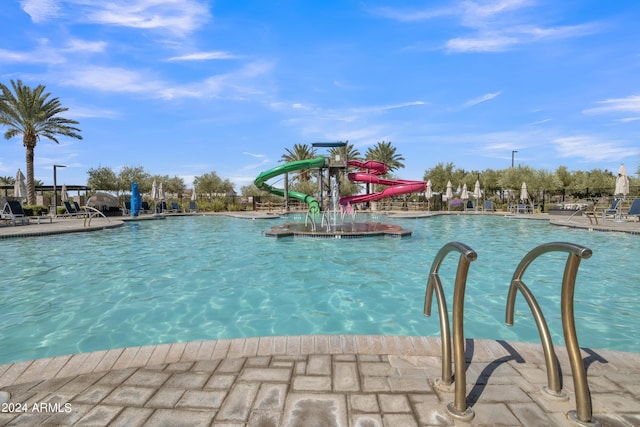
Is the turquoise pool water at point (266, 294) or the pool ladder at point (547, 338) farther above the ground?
the pool ladder at point (547, 338)

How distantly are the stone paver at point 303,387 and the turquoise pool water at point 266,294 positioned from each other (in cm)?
179

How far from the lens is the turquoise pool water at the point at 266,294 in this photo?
193 inches

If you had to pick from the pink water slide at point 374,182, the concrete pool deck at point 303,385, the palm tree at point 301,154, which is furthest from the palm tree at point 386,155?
the concrete pool deck at point 303,385

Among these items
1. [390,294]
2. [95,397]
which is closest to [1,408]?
[95,397]

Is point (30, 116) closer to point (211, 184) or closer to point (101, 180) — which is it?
point (101, 180)

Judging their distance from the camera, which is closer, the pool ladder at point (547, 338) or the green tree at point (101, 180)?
the pool ladder at point (547, 338)

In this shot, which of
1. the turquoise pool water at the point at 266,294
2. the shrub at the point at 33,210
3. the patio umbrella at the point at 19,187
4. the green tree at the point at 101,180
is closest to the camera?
the turquoise pool water at the point at 266,294

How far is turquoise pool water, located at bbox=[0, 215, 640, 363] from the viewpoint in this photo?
491cm

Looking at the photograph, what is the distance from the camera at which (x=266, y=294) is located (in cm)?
663

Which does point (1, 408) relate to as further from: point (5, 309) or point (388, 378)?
point (5, 309)

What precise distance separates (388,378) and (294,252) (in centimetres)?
816

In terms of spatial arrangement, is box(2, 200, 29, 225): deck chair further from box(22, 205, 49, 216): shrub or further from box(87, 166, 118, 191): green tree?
box(87, 166, 118, 191): green tree

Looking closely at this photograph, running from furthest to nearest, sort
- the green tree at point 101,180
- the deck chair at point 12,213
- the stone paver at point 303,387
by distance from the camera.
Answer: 1. the green tree at point 101,180
2. the deck chair at point 12,213
3. the stone paver at point 303,387

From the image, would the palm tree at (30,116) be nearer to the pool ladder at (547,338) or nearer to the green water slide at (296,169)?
the green water slide at (296,169)
